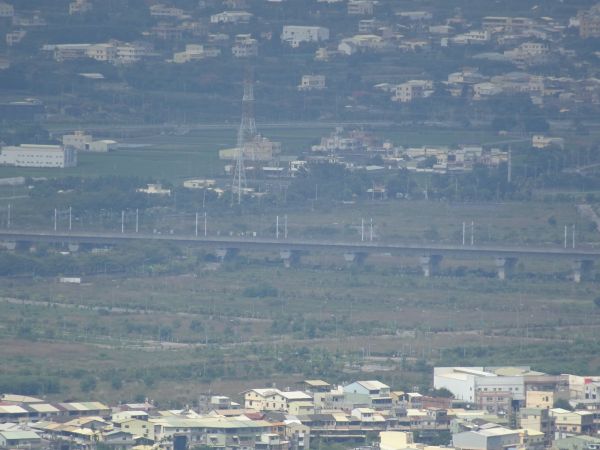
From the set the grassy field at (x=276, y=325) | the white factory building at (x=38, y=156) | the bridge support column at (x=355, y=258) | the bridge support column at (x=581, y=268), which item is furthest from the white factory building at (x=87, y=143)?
the bridge support column at (x=581, y=268)

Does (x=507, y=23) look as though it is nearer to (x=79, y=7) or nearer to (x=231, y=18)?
(x=231, y=18)

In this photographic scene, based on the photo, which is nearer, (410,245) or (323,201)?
(410,245)

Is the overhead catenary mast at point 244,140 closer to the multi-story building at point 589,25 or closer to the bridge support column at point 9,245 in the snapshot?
the bridge support column at point 9,245

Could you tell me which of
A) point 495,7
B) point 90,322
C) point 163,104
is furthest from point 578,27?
point 90,322

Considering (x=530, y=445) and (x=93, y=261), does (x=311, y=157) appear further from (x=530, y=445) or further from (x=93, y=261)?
(x=530, y=445)

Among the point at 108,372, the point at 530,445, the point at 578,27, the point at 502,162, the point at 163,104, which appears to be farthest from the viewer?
the point at 578,27

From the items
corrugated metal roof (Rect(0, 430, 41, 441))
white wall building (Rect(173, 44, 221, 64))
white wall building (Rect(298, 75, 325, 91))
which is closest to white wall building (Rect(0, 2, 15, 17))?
white wall building (Rect(173, 44, 221, 64))

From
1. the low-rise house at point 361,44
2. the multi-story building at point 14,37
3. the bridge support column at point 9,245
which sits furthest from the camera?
the multi-story building at point 14,37
